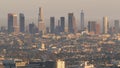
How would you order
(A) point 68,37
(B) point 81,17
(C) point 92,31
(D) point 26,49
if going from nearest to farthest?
(D) point 26,49 < (A) point 68,37 < (C) point 92,31 < (B) point 81,17

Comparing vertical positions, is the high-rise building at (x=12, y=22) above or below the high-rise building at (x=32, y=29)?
above

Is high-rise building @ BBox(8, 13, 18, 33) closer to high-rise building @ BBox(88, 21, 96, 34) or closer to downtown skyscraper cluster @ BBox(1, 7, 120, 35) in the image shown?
downtown skyscraper cluster @ BBox(1, 7, 120, 35)

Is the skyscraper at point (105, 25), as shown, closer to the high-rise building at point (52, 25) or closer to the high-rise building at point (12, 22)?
the high-rise building at point (52, 25)

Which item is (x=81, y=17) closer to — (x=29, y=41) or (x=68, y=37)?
(x=68, y=37)

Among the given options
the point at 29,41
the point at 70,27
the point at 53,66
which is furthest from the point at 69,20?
the point at 53,66

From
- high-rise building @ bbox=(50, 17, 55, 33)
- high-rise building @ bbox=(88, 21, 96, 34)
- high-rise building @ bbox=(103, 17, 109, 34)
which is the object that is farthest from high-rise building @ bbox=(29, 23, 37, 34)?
high-rise building @ bbox=(103, 17, 109, 34)

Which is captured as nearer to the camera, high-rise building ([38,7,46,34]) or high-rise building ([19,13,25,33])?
high-rise building ([19,13,25,33])

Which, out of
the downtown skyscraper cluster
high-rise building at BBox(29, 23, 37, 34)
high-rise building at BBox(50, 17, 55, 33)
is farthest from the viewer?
high-rise building at BBox(50, 17, 55, 33)

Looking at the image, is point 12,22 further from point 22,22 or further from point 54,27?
point 54,27

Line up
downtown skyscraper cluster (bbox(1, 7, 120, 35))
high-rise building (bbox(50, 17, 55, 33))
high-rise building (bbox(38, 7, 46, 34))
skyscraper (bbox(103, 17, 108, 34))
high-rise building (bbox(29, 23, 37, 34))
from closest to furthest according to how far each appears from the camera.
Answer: high-rise building (bbox(29, 23, 37, 34))
downtown skyscraper cluster (bbox(1, 7, 120, 35))
high-rise building (bbox(50, 17, 55, 33))
high-rise building (bbox(38, 7, 46, 34))
skyscraper (bbox(103, 17, 108, 34))

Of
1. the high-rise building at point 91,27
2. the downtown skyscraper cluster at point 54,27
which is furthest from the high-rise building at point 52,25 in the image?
the high-rise building at point 91,27

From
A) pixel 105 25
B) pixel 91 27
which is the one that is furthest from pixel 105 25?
pixel 91 27
